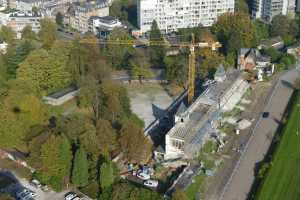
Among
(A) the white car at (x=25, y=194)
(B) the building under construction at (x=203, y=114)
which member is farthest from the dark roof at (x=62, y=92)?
(A) the white car at (x=25, y=194)

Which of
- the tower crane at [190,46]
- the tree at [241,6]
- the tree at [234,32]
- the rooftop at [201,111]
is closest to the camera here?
the rooftop at [201,111]

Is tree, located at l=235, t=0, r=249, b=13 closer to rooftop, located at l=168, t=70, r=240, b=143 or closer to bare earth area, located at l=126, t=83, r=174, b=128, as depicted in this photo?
rooftop, located at l=168, t=70, r=240, b=143

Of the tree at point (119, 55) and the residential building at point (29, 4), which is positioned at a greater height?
the residential building at point (29, 4)

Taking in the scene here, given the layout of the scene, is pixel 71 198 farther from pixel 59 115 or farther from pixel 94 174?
pixel 59 115

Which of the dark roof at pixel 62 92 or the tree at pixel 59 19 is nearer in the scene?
the dark roof at pixel 62 92

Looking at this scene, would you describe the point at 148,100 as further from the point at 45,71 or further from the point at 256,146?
the point at 256,146

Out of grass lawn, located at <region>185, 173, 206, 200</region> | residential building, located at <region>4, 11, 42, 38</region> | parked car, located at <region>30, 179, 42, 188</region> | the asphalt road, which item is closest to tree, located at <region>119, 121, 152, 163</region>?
grass lawn, located at <region>185, 173, 206, 200</region>

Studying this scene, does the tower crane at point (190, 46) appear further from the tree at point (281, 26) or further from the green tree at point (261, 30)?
the tree at point (281, 26)
